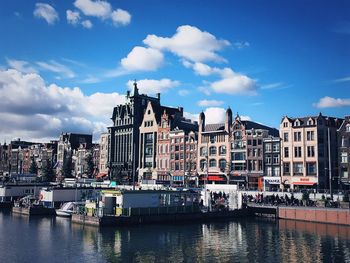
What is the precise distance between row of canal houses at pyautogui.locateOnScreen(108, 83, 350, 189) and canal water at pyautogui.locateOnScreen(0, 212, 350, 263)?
1006 inches

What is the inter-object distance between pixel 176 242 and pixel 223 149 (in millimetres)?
67107

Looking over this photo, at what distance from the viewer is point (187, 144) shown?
133 m

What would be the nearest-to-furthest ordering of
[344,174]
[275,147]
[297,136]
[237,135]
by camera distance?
[344,174]
[297,136]
[275,147]
[237,135]

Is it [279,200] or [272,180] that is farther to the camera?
[272,180]

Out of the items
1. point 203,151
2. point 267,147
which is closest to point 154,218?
point 267,147

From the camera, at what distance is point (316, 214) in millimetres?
74938

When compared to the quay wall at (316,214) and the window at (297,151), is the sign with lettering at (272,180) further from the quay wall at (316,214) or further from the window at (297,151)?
the quay wall at (316,214)

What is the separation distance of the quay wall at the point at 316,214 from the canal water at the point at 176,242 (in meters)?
2.06

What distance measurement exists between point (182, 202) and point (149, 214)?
8898 mm

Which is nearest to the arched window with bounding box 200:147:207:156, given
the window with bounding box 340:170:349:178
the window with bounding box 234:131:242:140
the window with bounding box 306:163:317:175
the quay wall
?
the window with bounding box 234:131:242:140

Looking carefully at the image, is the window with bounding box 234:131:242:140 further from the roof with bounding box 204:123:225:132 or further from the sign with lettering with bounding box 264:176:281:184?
the sign with lettering with bounding box 264:176:281:184

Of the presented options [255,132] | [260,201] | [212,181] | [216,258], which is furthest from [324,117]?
[216,258]

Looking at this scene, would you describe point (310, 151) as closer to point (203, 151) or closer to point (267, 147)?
point (267, 147)

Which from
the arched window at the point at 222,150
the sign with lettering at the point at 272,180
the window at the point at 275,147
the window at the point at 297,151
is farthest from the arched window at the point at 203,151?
the window at the point at 297,151
